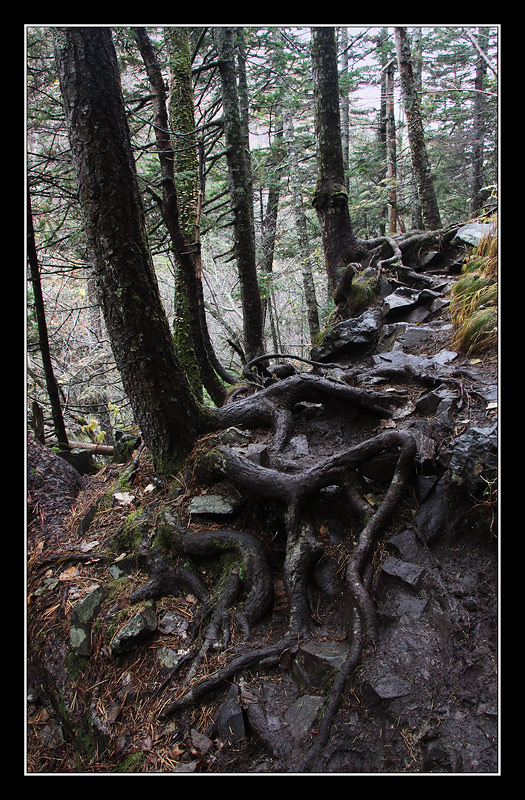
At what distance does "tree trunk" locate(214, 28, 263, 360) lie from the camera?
857 centimetres

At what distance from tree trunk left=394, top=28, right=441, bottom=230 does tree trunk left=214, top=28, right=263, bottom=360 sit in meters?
4.30

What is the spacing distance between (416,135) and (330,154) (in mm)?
3247

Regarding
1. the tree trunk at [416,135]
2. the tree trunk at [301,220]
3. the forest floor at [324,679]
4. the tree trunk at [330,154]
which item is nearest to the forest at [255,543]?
the forest floor at [324,679]

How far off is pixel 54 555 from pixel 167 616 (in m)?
1.67

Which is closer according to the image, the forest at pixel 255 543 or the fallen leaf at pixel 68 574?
the forest at pixel 255 543

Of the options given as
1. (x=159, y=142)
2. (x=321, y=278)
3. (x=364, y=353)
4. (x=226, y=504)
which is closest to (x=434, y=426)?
(x=226, y=504)

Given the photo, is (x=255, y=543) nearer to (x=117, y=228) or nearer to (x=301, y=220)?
(x=117, y=228)

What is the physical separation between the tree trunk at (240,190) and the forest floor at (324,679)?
5.82 metres

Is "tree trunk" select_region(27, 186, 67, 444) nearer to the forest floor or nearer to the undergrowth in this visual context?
the forest floor

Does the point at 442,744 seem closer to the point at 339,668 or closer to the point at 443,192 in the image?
the point at 339,668

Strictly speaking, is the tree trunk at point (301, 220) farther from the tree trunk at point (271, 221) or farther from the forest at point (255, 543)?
the forest at point (255, 543)

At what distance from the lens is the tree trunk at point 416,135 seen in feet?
32.3

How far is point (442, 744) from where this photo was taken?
7.60 ft

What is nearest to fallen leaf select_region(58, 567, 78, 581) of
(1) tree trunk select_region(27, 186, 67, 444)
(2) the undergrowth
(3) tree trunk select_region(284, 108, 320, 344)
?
(1) tree trunk select_region(27, 186, 67, 444)
